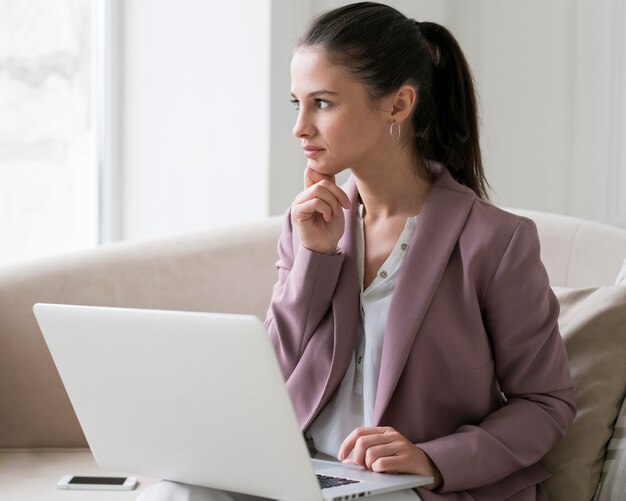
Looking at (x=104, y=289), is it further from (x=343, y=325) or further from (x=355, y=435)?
(x=355, y=435)

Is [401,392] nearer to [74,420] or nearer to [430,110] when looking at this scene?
[430,110]

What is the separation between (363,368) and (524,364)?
0.79ft

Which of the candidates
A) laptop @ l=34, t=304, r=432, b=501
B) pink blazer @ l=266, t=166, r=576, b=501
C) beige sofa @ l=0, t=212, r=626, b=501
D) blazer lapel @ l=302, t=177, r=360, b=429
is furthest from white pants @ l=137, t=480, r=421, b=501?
beige sofa @ l=0, t=212, r=626, b=501

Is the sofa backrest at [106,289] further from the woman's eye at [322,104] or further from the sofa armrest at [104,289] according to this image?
the woman's eye at [322,104]

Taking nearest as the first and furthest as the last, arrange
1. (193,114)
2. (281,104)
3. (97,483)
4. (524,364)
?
(524,364)
(97,483)
(281,104)
(193,114)

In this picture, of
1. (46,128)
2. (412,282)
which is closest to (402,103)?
(412,282)

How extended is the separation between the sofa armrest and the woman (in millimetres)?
504

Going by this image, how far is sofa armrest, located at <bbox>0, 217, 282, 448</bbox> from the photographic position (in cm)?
212

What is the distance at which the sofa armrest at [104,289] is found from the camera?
2.12 m

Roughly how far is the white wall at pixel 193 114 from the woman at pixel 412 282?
1.01 m

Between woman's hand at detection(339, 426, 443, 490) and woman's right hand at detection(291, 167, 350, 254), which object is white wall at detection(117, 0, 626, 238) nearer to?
woman's right hand at detection(291, 167, 350, 254)

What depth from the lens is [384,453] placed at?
1327 millimetres

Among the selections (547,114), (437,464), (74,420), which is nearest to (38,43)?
(74,420)

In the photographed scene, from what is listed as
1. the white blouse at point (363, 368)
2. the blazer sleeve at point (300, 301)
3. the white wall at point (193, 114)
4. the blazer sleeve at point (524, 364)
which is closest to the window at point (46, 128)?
the white wall at point (193, 114)
